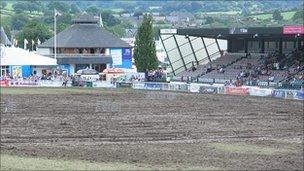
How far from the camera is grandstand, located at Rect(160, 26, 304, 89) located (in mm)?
61438

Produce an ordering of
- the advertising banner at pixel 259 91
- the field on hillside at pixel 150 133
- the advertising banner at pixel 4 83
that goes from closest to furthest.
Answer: the field on hillside at pixel 150 133
the advertising banner at pixel 259 91
the advertising banner at pixel 4 83

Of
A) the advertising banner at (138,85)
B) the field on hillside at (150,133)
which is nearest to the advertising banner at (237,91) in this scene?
the field on hillside at (150,133)

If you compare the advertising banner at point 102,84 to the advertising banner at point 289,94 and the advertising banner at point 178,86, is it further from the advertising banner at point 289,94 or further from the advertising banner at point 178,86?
the advertising banner at point 289,94

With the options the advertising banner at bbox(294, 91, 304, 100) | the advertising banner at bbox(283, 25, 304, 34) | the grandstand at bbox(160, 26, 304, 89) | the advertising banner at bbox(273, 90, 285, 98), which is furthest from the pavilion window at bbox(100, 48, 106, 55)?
the advertising banner at bbox(294, 91, 304, 100)

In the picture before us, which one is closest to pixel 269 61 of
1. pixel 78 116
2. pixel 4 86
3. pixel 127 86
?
pixel 127 86

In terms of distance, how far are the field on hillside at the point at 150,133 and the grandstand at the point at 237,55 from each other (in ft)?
29.7

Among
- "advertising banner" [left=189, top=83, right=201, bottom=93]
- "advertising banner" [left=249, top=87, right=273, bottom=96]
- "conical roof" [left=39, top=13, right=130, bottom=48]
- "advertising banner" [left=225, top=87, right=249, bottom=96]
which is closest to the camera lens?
"advertising banner" [left=249, top=87, right=273, bottom=96]

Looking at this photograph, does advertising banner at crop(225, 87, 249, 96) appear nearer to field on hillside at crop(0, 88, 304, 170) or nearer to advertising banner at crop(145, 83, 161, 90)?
field on hillside at crop(0, 88, 304, 170)

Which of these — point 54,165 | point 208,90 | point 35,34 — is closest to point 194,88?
point 208,90

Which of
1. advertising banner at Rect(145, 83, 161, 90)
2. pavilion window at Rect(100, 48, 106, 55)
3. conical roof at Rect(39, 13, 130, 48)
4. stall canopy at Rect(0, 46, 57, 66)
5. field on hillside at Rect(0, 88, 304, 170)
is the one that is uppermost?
conical roof at Rect(39, 13, 130, 48)

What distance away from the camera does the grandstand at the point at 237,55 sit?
61438 millimetres

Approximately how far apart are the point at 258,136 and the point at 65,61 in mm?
56767

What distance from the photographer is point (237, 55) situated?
74.2 metres

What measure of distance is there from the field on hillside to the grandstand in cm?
906
